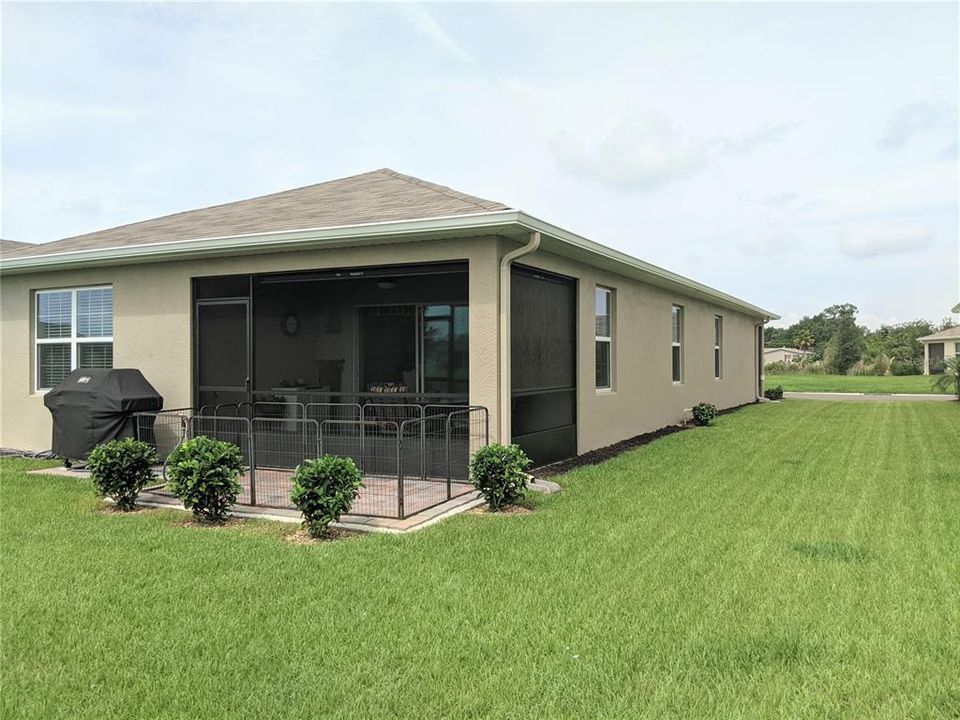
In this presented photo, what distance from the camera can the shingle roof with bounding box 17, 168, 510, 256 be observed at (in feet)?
25.3

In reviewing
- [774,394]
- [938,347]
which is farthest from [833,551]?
[938,347]

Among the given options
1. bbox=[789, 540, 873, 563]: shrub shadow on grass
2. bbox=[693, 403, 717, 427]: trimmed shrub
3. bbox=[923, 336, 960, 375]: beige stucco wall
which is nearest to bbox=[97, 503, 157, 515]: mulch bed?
bbox=[789, 540, 873, 563]: shrub shadow on grass

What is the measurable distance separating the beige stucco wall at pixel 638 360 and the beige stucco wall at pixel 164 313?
0.88 metres

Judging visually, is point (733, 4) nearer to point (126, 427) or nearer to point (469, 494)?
point (469, 494)

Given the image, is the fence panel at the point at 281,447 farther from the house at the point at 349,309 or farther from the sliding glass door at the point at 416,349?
the sliding glass door at the point at 416,349

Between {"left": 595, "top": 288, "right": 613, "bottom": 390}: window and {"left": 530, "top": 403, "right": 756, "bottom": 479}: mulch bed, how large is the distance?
1.02m

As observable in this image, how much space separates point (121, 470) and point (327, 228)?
3281 mm

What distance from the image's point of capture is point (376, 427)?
333 inches

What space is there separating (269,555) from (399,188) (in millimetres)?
5977

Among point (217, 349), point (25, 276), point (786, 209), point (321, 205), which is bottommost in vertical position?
point (217, 349)

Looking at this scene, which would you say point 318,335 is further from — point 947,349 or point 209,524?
point 947,349

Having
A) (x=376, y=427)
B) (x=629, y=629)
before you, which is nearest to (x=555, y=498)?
(x=376, y=427)

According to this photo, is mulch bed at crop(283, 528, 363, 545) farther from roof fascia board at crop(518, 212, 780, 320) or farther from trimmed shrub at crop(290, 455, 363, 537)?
roof fascia board at crop(518, 212, 780, 320)

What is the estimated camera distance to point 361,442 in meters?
7.09
